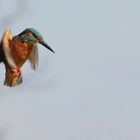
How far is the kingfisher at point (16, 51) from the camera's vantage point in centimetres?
2641

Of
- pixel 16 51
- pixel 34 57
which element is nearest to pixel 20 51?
pixel 16 51

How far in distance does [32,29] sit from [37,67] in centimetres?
130

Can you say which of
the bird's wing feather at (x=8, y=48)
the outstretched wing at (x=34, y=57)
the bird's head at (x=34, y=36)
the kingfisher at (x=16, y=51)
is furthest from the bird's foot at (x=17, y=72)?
the bird's head at (x=34, y=36)

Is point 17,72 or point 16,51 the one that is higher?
point 16,51

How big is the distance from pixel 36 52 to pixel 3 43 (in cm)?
124

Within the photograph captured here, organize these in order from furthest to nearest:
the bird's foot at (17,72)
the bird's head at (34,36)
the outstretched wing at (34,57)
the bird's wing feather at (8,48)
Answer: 1. the outstretched wing at (34,57)
2. the bird's head at (34,36)
3. the bird's foot at (17,72)
4. the bird's wing feather at (8,48)

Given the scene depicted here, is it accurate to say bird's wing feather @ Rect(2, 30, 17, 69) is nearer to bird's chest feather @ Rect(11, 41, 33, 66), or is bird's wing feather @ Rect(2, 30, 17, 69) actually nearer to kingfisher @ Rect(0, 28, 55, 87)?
kingfisher @ Rect(0, 28, 55, 87)

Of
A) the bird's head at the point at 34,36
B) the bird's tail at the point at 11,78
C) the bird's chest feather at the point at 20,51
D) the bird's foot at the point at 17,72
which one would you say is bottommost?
the bird's tail at the point at 11,78

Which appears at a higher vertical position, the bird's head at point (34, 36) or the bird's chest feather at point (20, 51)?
the bird's head at point (34, 36)

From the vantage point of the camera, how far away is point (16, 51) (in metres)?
26.5

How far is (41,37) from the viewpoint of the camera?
2712 centimetres

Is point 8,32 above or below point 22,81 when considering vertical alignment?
above

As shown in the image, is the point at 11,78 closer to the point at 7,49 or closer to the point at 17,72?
the point at 17,72

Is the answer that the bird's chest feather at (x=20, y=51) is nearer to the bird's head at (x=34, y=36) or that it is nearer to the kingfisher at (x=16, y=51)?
the kingfisher at (x=16, y=51)
